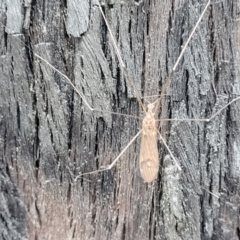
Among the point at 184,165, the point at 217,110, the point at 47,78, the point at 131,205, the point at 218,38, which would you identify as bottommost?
the point at 131,205

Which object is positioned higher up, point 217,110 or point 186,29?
point 186,29

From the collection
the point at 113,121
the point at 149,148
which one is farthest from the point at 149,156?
the point at 113,121

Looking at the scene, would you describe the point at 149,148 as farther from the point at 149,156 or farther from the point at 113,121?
the point at 113,121

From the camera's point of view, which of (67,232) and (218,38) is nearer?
(218,38)

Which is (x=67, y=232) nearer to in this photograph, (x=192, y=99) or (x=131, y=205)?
(x=131, y=205)

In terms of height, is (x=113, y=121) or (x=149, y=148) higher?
(x=113, y=121)

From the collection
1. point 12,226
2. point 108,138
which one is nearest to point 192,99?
point 108,138

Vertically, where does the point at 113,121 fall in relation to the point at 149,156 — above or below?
above
